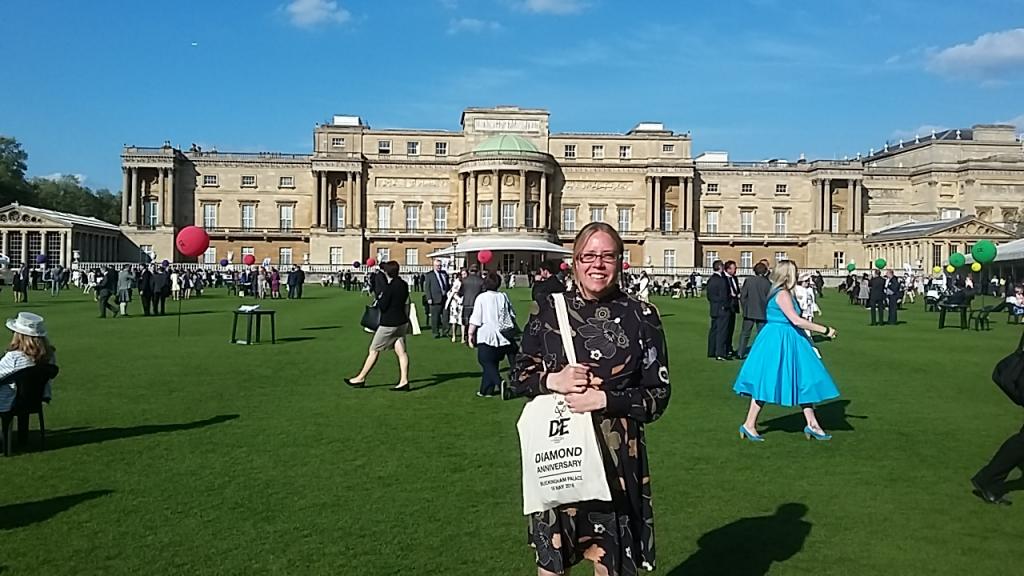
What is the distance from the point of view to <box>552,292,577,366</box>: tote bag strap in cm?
370

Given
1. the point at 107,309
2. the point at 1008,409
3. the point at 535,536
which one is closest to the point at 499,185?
the point at 107,309

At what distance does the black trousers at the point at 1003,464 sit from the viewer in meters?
6.82

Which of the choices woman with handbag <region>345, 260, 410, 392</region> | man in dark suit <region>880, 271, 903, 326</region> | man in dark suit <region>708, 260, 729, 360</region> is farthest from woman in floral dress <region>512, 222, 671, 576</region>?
man in dark suit <region>880, 271, 903, 326</region>

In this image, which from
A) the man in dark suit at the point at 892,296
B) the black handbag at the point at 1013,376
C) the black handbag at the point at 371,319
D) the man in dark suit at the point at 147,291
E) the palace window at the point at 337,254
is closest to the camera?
the black handbag at the point at 1013,376

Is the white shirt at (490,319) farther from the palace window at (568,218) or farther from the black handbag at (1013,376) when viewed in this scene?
the palace window at (568,218)

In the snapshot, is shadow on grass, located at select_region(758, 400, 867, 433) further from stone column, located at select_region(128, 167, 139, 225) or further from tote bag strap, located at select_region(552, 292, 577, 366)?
stone column, located at select_region(128, 167, 139, 225)

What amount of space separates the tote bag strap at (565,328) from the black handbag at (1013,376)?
4433mm

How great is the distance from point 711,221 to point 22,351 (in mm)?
76178

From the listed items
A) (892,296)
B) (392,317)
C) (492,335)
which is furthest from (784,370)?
(892,296)

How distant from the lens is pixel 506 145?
7350 centimetres

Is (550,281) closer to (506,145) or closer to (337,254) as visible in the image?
(506,145)

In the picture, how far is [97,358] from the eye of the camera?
1597 centimetres

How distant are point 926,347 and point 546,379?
62.7 ft

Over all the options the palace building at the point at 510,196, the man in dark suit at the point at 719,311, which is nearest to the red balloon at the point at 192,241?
the man in dark suit at the point at 719,311
